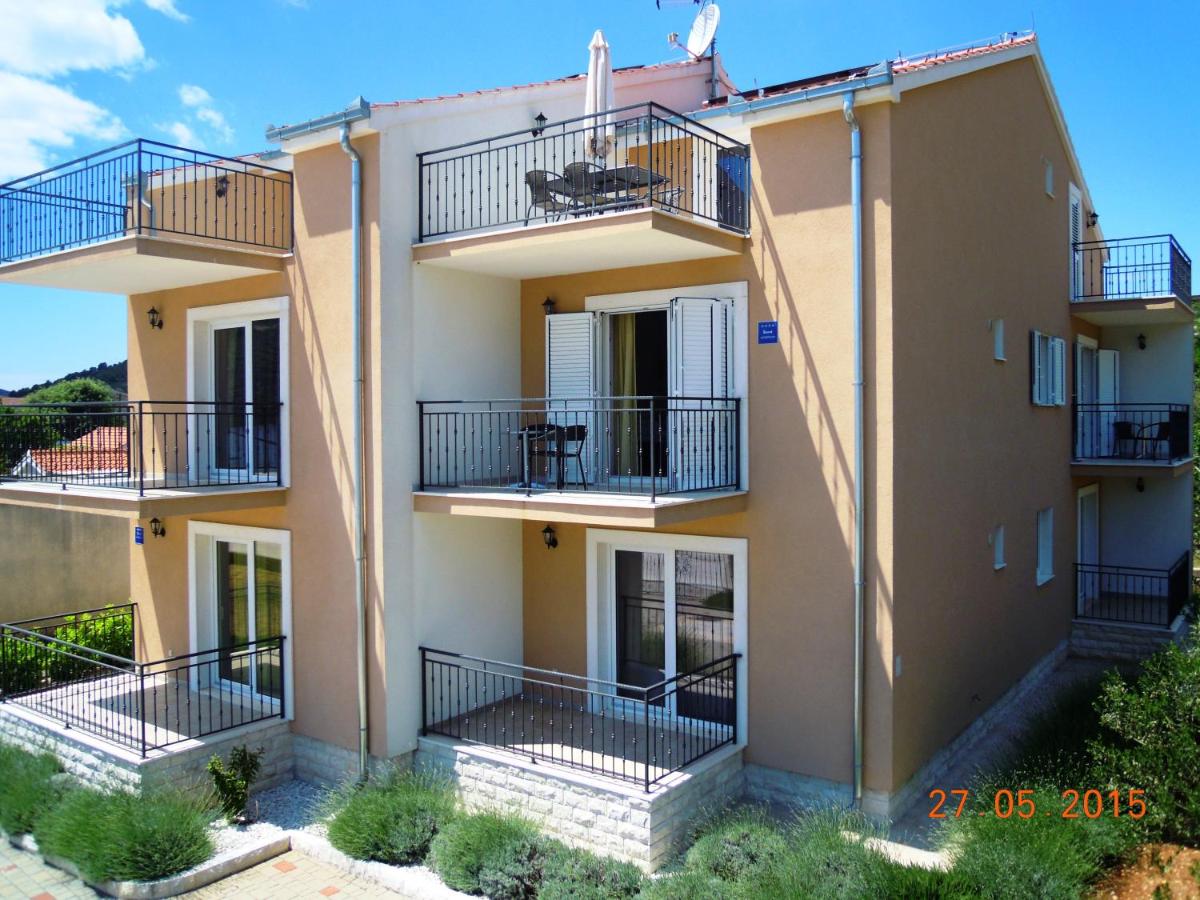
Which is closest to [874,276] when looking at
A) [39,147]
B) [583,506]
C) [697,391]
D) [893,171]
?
[893,171]

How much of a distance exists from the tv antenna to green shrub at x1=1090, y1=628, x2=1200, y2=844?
10.4 meters

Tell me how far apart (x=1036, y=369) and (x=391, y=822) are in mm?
11852

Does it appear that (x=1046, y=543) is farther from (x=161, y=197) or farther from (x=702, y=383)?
(x=161, y=197)

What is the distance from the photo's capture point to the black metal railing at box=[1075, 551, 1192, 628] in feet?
54.6

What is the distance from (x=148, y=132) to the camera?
34.9ft

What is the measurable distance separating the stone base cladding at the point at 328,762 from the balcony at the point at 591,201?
244 inches

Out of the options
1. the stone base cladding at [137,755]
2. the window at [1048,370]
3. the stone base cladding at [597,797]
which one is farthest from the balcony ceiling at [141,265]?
the window at [1048,370]

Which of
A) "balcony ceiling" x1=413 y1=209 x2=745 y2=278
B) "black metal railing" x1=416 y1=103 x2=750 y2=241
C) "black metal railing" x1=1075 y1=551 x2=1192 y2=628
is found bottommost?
"black metal railing" x1=1075 y1=551 x2=1192 y2=628

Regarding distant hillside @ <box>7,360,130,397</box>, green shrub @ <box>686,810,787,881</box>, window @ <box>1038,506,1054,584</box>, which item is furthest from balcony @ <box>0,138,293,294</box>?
distant hillside @ <box>7,360,130,397</box>

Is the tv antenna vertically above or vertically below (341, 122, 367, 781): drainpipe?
above

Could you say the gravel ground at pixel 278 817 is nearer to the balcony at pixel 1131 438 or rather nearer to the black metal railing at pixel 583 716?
the black metal railing at pixel 583 716

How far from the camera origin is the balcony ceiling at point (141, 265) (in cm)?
1091

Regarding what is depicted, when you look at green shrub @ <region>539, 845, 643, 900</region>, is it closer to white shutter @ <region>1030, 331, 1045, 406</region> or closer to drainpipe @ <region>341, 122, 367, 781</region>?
drainpipe @ <region>341, 122, 367, 781</region>

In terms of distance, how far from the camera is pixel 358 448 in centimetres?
1090
